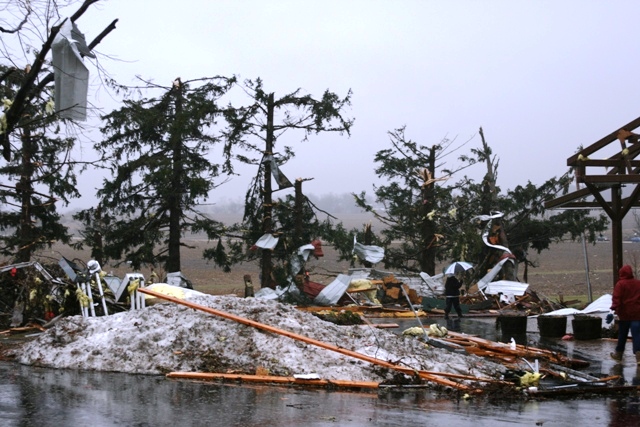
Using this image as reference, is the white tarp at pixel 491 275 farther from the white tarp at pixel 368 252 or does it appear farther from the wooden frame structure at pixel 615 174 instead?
the wooden frame structure at pixel 615 174

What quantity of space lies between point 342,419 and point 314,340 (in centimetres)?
362

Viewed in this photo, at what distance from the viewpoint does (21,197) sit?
28234mm

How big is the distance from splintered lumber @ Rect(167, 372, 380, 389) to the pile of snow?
11.2 inches

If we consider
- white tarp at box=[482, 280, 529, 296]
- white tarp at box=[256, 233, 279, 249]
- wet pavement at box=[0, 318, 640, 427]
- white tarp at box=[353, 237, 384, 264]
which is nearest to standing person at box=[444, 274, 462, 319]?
white tarp at box=[482, 280, 529, 296]

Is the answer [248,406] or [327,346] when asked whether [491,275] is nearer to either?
[327,346]

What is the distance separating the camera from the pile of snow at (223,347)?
11398 mm

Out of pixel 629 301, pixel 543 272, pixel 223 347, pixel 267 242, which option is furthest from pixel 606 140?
pixel 543 272

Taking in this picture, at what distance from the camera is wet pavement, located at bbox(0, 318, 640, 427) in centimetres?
823

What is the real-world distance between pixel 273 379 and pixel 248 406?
5.73 feet

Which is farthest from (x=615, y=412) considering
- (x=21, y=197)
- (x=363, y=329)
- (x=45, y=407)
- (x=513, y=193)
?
(x=513, y=193)

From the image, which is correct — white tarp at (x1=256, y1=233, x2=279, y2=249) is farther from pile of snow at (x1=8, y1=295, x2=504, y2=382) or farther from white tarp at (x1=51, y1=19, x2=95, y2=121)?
white tarp at (x1=51, y1=19, x2=95, y2=121)

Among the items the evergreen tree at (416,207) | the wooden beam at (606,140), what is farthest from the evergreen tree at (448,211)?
the wooden beam at (606,140)

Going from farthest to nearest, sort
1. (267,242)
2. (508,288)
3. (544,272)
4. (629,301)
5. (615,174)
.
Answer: (544,272) < (267,242) < (508,288) < (615,174) < (629,301)

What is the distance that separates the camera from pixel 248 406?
9.08 metres
